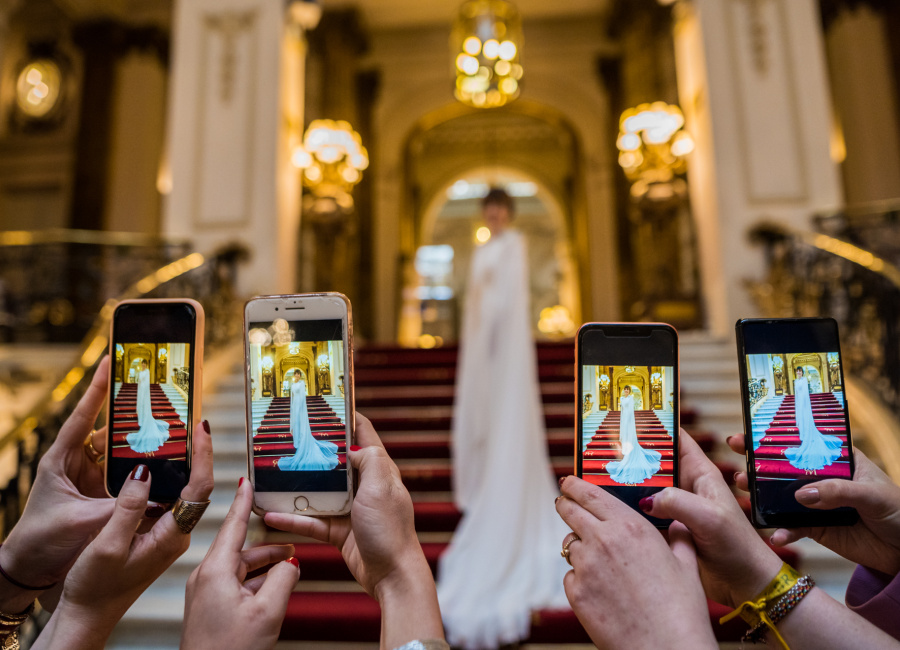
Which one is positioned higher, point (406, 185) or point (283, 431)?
point (406, 185)

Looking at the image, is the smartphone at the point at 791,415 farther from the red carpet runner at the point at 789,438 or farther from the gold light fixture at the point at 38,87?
the gold light fixture at the point at 38,87

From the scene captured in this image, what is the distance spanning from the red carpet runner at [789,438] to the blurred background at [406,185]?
6.41ft

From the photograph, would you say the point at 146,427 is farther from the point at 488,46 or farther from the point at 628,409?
the point at 488,46

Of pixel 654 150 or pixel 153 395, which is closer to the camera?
pixel 153 395

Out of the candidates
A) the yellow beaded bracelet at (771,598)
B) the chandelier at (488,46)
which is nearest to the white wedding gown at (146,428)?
the yellow beaded bracelet at (771,598)

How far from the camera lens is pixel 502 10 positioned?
5793 mm

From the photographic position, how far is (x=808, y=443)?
0.89 m

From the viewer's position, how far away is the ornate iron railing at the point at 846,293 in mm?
3896

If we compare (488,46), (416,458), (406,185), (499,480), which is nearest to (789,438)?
(499,480)

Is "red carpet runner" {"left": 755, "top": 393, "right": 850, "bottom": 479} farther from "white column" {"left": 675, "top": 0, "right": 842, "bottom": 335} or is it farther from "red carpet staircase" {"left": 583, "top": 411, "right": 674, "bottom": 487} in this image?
"white column" {"left": 675, "top": 0, "right": 842, "bottom": 335}

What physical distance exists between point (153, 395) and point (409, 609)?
540 millimetres

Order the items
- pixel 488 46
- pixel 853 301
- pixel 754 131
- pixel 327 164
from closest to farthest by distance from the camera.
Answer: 1. pixel 853 301
2. pixel 488 46
3. pixel 754 131
4. pixel 327 164

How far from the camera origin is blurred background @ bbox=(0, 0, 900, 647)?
4.36 metres

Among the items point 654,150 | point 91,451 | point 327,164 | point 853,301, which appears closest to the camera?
point 91,451
